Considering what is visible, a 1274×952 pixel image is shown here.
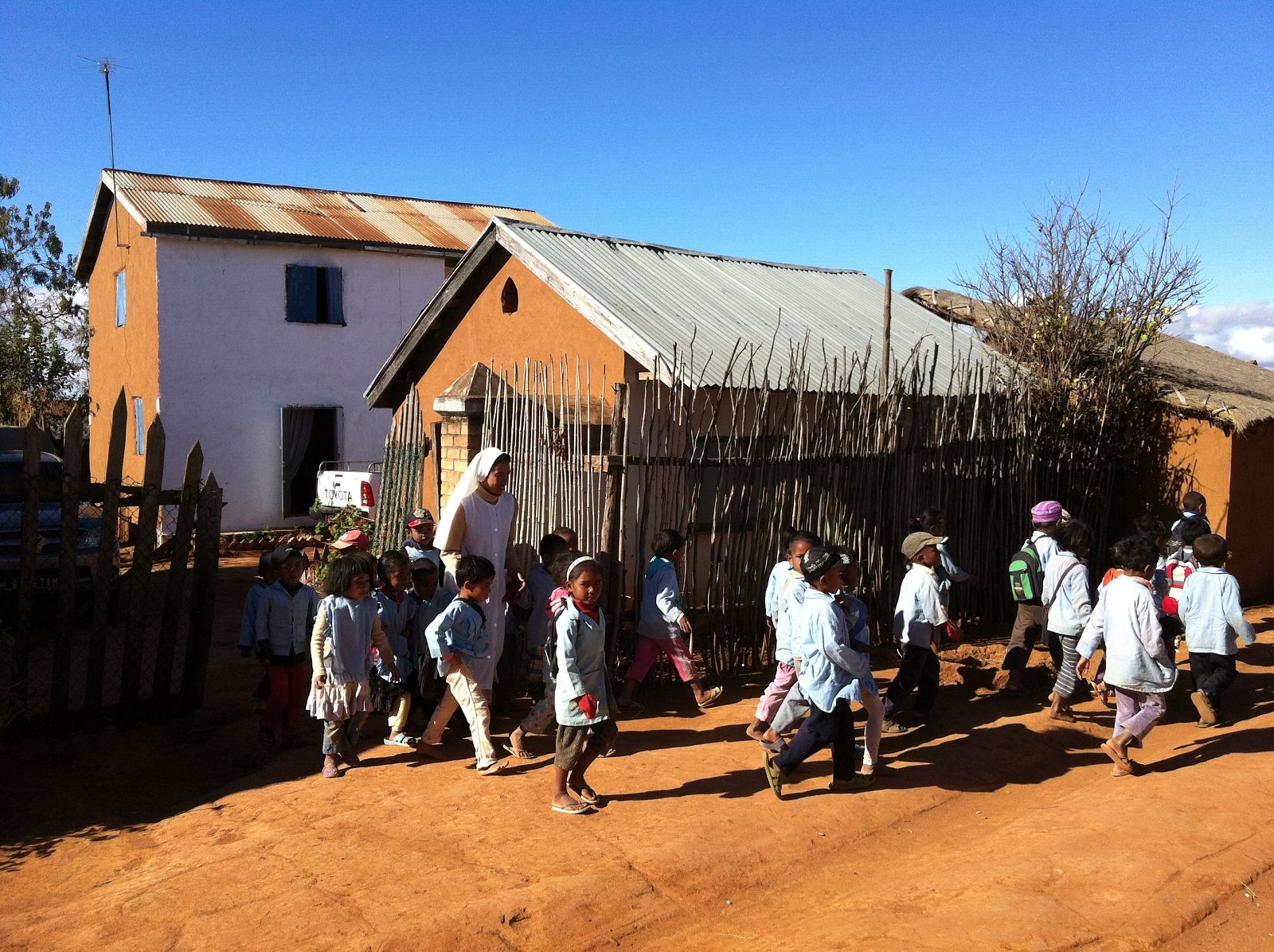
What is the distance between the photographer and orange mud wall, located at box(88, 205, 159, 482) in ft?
54.4

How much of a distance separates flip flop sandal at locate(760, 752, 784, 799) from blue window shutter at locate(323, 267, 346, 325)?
14.7 meters

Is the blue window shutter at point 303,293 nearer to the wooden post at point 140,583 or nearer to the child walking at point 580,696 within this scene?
the wooden post at point 140,583

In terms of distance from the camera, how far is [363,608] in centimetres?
552

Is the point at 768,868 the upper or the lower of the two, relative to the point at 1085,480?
lower

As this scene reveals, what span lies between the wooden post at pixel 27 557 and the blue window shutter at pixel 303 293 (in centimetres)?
1213

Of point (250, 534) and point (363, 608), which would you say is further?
point (250, 534)

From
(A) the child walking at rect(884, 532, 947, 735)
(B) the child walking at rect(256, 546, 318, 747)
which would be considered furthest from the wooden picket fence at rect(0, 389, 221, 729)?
(A) the child walking at rect(884, 532, 947, 735)

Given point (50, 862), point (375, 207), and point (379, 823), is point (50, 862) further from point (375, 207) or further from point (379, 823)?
point (375, 207)

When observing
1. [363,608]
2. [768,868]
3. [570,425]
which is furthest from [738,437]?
[768,868]

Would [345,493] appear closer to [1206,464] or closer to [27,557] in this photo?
[27,557]

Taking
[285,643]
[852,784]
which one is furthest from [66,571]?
[852,784]

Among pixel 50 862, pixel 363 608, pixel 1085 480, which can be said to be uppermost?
pixel 1085 480

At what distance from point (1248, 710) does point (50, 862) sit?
23.8 feet

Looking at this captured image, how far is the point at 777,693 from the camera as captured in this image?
575 centimetres
